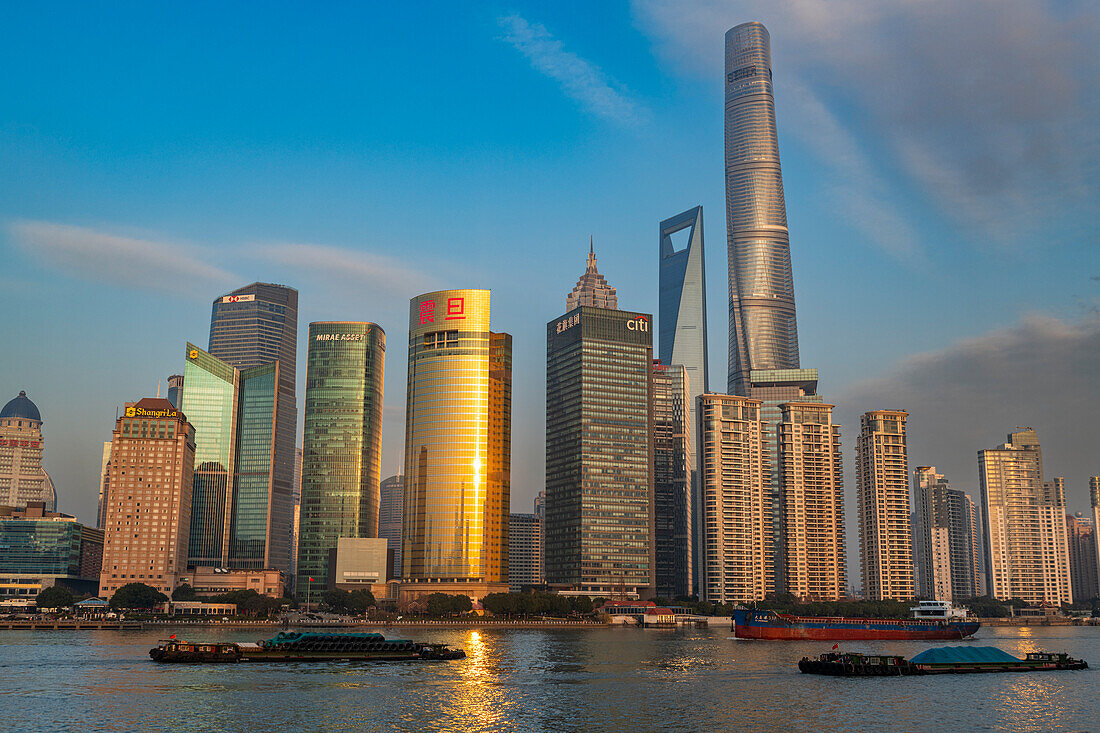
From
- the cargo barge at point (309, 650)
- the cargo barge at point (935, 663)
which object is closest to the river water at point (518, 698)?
the cargo barge at point (935, 663)

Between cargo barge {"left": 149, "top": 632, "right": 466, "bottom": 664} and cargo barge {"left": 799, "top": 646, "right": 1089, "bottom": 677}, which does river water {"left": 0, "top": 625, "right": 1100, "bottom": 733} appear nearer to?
cargo barge {"left": 799, "top": 646, "right": 1089, "bottom": 677}

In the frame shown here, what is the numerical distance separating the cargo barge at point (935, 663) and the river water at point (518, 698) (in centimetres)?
416

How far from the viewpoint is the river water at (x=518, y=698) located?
109 metres

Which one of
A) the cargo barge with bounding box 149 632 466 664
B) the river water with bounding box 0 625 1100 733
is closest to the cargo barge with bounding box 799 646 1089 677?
the river water with bounding box 0 625 1100 733

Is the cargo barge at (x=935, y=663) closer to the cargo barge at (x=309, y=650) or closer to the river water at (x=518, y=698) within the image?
the river water at (x=518, y=698)

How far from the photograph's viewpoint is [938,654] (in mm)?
167500

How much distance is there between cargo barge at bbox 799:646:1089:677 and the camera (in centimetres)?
15625

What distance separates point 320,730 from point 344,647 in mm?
77783

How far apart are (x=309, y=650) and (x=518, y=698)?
6184cm

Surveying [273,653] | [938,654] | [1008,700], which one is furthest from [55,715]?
[938,654]

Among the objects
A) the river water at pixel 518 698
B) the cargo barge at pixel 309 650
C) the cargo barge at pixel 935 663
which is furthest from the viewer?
the cargo barge at pixel 309 650

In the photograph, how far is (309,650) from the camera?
176m

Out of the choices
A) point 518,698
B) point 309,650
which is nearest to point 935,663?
point 518,698

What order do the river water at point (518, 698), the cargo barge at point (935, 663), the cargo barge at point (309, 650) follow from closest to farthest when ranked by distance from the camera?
the river water at point (518, 698), the cargo barge at point (935, 663), the cargo barge at point (309, 650)
